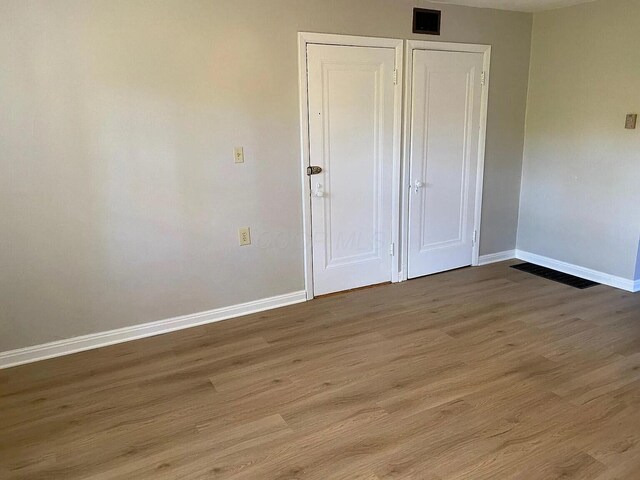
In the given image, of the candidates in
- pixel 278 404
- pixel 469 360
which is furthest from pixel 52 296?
pixel 469 360

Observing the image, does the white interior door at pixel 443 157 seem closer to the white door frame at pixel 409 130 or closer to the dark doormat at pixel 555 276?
the white door frame at pixel 409 130

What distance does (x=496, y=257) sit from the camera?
471 centimetres

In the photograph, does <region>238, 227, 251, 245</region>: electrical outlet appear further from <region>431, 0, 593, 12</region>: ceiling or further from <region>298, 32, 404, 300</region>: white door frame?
<region>431, 0, 593, 12</region>: ceiling

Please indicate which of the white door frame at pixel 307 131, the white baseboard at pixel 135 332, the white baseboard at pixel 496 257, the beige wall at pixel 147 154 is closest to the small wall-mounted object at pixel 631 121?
the white baseboard at pixel 496 257

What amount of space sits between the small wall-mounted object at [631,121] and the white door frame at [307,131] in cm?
176

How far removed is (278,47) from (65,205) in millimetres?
1722

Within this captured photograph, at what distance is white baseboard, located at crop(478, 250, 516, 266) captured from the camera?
4625 mm

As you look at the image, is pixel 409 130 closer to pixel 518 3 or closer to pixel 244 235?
pixel 518 3

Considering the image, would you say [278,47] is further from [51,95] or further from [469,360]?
[469,360]

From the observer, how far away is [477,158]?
4.32 metres

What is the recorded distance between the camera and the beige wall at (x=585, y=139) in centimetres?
371

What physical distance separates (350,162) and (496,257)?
1.98 metres

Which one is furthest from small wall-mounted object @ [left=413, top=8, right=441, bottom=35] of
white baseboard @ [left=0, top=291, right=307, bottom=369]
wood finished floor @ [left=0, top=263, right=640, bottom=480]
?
white baseboard @ [left=0, top=291, right=307, bottom=369]

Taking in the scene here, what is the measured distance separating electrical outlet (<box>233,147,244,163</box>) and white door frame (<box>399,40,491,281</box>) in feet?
4.63
